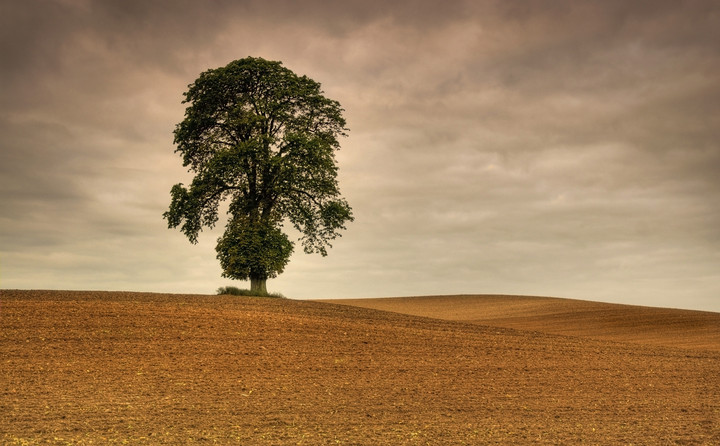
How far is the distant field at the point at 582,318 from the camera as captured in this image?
3234 cm

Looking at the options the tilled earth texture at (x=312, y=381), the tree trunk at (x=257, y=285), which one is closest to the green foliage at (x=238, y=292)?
the tree trunk at (x=257, y=285)

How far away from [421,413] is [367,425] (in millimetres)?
1617

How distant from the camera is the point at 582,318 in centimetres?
4053

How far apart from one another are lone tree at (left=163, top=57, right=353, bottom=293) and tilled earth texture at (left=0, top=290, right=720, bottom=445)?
23.8 ft

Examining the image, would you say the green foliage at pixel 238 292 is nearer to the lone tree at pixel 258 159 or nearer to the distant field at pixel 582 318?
the lone tree at pixel 258 159

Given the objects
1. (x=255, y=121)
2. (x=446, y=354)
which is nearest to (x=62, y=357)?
(x=446, y=354)

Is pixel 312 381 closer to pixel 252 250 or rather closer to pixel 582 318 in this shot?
pixel 252 250

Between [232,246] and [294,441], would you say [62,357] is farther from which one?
[232,246]

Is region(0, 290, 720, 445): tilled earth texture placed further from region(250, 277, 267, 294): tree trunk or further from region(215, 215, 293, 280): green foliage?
region(250, 277, 267, 294): tree trunk

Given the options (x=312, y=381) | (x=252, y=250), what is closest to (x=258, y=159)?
(x=252, y=250)

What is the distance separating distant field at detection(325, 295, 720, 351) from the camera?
106 ft

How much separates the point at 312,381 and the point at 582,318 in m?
28.8

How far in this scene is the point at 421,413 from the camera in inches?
531

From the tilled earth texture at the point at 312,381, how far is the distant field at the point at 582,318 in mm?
6928
